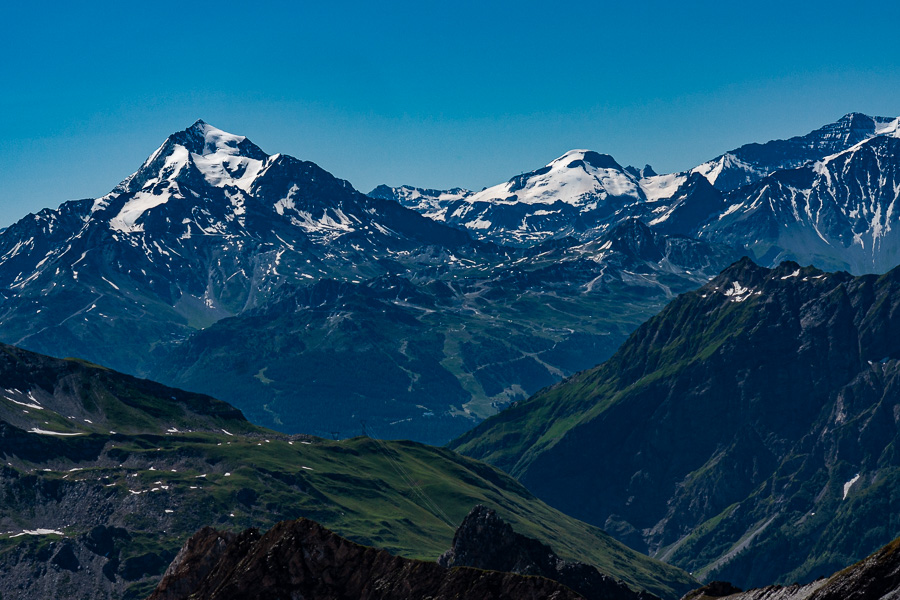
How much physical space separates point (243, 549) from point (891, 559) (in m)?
69.9

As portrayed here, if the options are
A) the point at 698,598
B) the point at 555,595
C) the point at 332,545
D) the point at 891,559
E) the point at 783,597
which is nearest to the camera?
the point at 891,559

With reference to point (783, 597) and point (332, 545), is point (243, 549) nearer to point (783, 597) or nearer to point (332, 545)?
point (332, 545)

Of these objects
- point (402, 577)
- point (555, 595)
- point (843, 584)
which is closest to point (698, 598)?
point (555, 595)

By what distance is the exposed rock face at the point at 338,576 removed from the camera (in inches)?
4715

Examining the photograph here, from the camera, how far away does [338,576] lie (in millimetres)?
123062

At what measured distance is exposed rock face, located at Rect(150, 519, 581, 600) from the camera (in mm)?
119750

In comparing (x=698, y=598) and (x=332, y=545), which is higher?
(x=332, y=545)

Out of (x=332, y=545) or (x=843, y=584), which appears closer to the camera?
(x=843, y=584)

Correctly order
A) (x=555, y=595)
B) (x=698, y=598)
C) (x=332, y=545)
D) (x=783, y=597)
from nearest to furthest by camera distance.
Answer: (x=783, y=597) → (x=555, y=595) → (x=332, y=545) → (x=698, y=598)

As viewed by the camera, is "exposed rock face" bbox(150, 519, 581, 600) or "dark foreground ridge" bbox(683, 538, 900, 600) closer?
"dark foreground ridge" bbox(683, 538, 900, 600)

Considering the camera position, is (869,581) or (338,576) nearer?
(869,581)

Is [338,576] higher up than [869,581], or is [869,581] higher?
[869,581]

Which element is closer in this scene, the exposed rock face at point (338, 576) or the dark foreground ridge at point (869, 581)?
the dark foreground ridge at point (869, 581)

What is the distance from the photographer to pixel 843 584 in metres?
91.0
